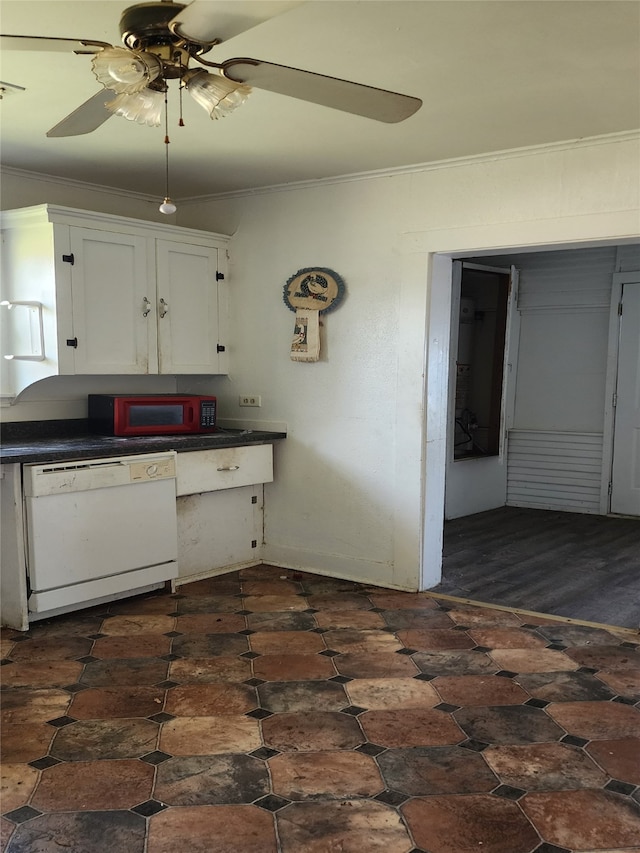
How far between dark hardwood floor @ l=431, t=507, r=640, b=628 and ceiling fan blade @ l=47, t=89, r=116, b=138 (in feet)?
10.0

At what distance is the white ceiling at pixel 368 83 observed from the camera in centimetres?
230

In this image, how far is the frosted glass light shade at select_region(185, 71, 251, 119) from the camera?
200 cm

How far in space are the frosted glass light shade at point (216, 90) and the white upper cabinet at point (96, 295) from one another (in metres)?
2.11

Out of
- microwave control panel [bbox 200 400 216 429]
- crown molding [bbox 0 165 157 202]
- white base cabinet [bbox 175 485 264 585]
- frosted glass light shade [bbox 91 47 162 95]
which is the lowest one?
white base cabinet [bbox 175 485 264 585]

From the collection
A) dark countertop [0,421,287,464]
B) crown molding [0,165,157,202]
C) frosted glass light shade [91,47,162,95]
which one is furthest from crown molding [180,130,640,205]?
frosted glass light shade [91,47,162,95]

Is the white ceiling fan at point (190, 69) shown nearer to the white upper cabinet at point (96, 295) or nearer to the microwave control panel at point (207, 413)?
the white upper cabinet at point (96, 295)

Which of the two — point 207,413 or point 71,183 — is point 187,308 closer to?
point 207,413

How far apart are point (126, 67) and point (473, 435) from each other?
5192mm

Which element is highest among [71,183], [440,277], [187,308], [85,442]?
[71,183]

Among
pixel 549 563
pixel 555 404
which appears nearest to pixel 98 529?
pixel 549 563

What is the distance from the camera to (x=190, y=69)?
6.51ft

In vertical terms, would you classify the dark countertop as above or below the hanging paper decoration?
below

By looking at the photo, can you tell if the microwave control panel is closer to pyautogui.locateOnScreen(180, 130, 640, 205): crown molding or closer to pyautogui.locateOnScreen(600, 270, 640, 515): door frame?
pyautogui.locateOnScreen(180, 130, 640, 205): crown molding

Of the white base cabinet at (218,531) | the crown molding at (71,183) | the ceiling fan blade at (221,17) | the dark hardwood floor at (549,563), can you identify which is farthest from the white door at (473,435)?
the ceiling fan blade at (221,17)
